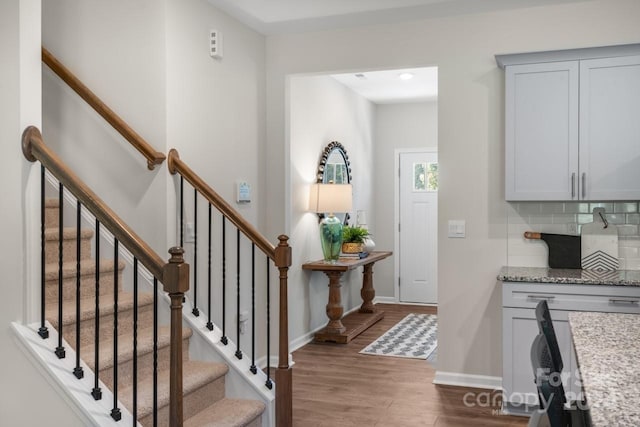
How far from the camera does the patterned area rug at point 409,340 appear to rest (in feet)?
18.2

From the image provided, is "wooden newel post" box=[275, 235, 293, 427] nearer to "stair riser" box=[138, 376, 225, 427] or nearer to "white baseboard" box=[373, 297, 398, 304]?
"stair riser" box=[138, 376, 225, 427]

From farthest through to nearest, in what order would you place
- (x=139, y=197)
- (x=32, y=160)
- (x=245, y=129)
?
(x=245, y=129) → (x=139, y=197) → (x=32, y=160)

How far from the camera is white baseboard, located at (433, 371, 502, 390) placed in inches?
175

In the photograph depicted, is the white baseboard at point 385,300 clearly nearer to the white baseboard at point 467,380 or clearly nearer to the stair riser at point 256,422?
the white baseboard at point 467,380

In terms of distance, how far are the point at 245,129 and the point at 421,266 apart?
4220 mm

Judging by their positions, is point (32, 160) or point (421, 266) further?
point (421, 266)

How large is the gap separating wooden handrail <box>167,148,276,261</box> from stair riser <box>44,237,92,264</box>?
67 cm

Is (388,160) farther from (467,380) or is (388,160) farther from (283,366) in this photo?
(283,366)

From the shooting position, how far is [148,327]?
3.55 m

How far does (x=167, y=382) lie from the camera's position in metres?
3.11

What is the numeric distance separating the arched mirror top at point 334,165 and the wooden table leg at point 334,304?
1036 millimetres

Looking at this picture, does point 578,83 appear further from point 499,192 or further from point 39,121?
point 39,121

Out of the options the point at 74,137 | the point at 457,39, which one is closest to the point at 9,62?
the point at 74,137

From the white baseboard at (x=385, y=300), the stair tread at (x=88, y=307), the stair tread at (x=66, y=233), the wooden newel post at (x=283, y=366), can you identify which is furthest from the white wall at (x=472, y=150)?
the white baseboard at (x=385, y=300)
